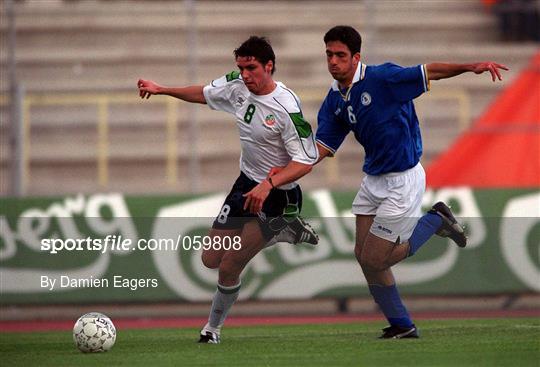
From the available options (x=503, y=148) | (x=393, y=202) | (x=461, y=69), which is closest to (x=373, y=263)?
(x=393, y=202)

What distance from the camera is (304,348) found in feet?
29.1

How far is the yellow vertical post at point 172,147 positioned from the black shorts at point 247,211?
24.2 ft

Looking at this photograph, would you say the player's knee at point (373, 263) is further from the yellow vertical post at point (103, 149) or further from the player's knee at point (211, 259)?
the yellow vertical post at point (103, 149)

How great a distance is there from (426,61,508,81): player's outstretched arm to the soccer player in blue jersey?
0.04 feet

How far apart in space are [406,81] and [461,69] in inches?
19.3

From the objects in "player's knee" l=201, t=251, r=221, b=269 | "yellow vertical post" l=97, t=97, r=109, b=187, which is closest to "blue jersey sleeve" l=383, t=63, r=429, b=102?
"player's knee" l=201, t=251, r=221, b=269

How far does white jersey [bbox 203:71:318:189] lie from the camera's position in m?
9.14

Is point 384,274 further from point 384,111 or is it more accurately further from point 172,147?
point 172,147

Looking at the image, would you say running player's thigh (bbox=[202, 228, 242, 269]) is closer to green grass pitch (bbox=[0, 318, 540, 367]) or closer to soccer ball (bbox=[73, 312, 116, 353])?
green grass pitch (bbox=[0, 318, 540, 367])

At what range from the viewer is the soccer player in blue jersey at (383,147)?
356 inches

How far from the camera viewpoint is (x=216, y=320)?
9391mm

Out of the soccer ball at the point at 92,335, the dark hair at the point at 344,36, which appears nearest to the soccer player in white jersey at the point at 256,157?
the dark hair at the point at 344,36

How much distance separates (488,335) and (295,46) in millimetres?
10137

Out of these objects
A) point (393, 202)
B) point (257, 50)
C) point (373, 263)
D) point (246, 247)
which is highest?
point (257, 50)
